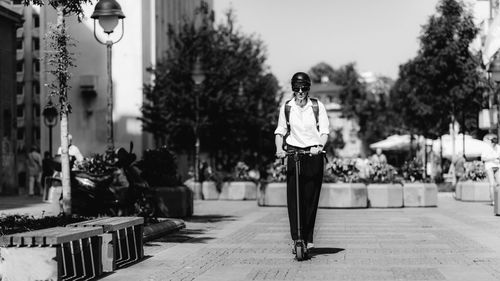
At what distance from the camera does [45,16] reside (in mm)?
50438

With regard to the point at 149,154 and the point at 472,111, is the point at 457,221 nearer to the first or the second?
the point at 149,154

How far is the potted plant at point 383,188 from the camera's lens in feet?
80.9

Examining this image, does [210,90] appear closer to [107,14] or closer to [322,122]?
[107,14]

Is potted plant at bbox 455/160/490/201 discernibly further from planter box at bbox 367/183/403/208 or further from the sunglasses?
the sunglasses

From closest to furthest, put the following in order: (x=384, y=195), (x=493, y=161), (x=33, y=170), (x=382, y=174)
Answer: (x=493, y=161)
(x=384, y=195)
(x=382, y=174)
(x=33, y=170)

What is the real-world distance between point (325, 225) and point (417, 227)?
154 centimetres

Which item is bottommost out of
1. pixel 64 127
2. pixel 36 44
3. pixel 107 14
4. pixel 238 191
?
pixel 238 191

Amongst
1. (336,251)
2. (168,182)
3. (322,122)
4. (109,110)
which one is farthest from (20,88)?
(322,122)

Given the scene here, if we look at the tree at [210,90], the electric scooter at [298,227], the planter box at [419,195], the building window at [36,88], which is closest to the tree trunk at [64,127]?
the electric scooter at [298,227]

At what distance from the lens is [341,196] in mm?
24031

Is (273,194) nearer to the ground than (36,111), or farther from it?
nearer to the ground

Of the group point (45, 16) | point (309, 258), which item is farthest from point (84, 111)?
point (309, 258)

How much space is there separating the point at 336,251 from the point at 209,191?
62.2ft

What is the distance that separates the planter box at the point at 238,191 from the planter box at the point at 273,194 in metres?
4.60
